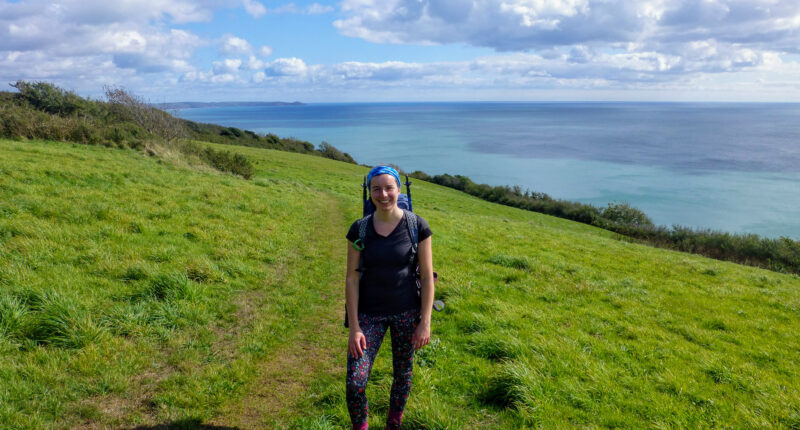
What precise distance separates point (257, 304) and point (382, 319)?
4859 mm

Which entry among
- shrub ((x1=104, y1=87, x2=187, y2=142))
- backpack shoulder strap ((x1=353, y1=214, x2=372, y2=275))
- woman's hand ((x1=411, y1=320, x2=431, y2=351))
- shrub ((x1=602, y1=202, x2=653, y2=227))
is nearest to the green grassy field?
woman's hand ((x1=411, y1=320, x2=431, y2=351))

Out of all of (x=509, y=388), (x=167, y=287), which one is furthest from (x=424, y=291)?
(x=167, y=287)

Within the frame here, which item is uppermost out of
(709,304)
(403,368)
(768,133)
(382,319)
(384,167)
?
(768,133)

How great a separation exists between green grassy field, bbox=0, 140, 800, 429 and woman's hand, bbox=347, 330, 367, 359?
143cm

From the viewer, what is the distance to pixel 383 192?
3689 millimetres

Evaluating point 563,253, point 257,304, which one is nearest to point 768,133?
point 563,253

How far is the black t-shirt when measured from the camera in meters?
3.79

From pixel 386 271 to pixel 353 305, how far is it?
0.47 metres

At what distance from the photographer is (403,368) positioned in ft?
13.4

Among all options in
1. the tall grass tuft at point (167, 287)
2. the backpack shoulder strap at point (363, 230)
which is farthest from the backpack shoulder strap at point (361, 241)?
the tall grass tuft at point (167, 287)

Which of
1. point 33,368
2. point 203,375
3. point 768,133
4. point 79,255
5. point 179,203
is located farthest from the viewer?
point 768,133

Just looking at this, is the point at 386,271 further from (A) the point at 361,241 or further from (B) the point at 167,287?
(B) the point at 167,287

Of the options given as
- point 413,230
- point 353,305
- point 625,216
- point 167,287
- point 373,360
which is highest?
point 413,230

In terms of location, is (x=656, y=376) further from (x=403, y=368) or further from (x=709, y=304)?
(x=709, y=304)
